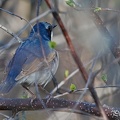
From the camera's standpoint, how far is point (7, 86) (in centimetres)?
370

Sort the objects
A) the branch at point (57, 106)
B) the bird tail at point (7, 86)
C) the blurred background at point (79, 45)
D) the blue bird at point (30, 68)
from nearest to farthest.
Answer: the branch at point (57, 106) < the bird tail at point (7, 86) < the blue bird at point (30, 68) < the blurred background at point (79, 45)

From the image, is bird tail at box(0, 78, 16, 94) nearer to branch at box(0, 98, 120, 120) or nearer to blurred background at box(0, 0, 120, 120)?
branch at box(0, 98, 120, 120)

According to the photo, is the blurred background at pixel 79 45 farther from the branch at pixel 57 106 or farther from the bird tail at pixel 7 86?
the branch at pixel 57 106

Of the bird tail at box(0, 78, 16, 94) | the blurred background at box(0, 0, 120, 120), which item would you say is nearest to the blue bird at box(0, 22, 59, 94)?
the bird tail at box(0, 78, 16, 94)

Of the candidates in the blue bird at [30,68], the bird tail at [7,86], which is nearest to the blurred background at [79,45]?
the blue bird at [30,68]

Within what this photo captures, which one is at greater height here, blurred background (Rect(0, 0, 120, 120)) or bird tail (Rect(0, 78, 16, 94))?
bird tail (Rect(0, 78, 16, 94))

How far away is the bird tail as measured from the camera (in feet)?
11.9

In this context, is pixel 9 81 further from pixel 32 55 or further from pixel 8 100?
pixel 8 100

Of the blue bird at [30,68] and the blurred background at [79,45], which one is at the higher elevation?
the blue bird at [30,68]

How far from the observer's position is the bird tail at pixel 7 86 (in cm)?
362

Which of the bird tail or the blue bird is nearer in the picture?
the bird tail

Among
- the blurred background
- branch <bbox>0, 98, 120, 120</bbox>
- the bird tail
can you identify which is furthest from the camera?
the blurred background

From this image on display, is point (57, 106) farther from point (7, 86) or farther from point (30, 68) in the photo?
point (30, 68)

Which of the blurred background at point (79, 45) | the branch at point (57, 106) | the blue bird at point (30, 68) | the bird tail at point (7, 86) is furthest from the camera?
the blurred background at point (79, 45)
